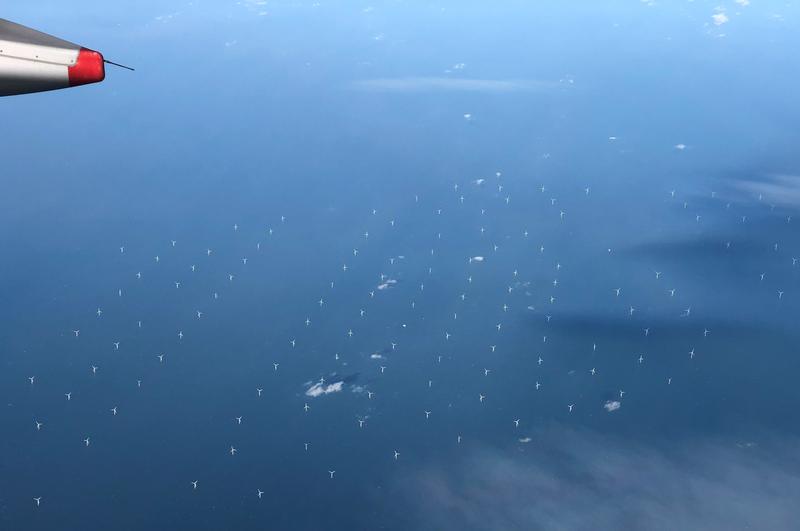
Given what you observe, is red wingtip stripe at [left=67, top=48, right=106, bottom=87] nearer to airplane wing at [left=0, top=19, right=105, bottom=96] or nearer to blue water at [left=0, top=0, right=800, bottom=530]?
airplane wing at [left=0, top=19, right=105, bottom=96]

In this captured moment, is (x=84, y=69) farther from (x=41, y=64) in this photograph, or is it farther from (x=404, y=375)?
(x=404, y=375)

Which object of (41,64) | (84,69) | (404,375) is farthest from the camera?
(404,375)

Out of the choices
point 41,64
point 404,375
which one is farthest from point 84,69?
point 404,375

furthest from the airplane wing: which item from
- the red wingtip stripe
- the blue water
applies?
the blue water

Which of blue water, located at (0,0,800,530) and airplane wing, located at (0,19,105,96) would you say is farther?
blue water, located at (0,0,800,530)

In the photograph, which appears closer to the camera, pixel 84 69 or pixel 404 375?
pixel 84 69

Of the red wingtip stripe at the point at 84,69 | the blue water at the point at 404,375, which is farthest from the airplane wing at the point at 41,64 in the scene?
the blue water at the point at 404,375

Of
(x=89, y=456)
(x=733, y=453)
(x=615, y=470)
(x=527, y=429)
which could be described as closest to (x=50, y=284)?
(x=89, y=456)

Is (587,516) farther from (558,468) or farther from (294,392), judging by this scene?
(294,392)
